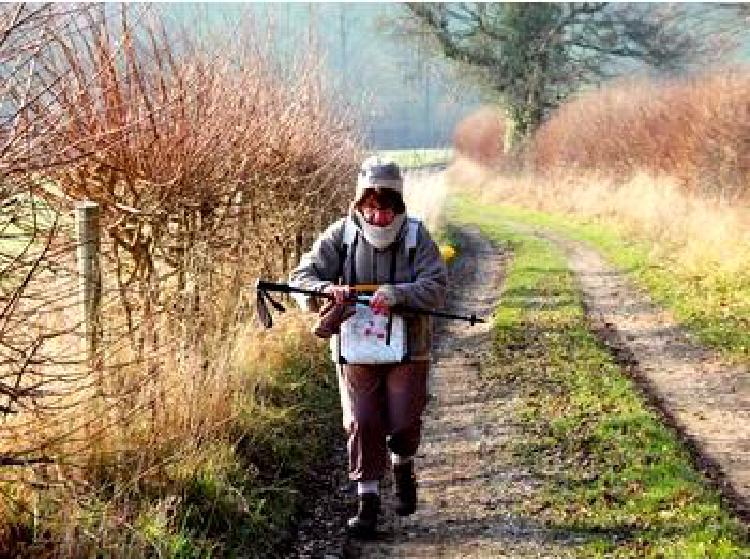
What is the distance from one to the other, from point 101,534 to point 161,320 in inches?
97.5

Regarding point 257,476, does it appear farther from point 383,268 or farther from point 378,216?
point 378,216

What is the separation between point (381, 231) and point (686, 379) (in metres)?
5.17

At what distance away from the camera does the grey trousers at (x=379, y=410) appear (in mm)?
5793

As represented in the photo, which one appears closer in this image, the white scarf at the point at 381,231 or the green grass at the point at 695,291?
the white scarf at the point at 381,231

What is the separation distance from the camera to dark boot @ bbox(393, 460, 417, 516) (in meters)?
6.04

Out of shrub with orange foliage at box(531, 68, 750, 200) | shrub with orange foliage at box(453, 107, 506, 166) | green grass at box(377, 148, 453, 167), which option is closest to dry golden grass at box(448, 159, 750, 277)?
shrub with orange foliage at box(531, 68, 750, 200)

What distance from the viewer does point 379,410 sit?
19.3ft

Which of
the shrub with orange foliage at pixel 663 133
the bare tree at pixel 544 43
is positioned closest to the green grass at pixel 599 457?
the shrub with orange foliage at pixel 663 133

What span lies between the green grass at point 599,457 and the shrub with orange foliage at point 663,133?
28.4ft

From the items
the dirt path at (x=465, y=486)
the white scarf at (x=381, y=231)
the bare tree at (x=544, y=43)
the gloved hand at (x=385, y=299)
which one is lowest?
the dirt path at (x=465, y=486)

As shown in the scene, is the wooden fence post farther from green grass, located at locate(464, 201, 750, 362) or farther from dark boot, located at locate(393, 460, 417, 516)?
green grass, located at locate(464, 201, 750, 362)

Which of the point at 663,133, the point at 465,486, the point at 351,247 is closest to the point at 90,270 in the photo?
the point at 351,247

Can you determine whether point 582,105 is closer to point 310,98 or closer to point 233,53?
point 310,98

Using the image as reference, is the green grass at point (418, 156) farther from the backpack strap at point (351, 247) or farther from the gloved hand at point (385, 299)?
the gloved hand at point (385, 299)
